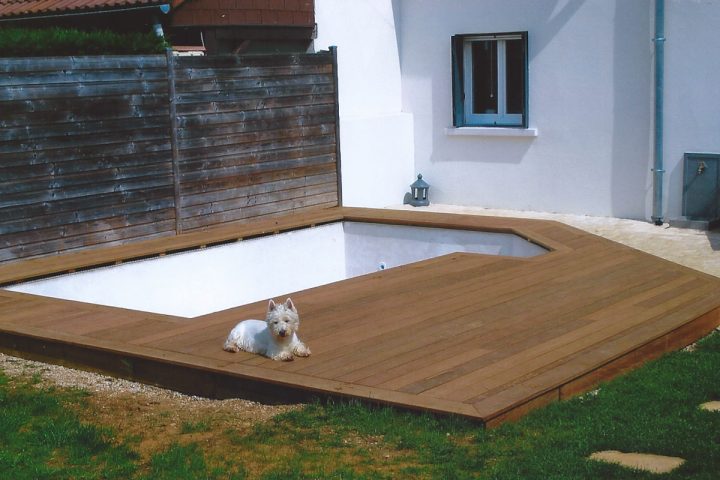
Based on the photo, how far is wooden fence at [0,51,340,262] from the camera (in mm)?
9898

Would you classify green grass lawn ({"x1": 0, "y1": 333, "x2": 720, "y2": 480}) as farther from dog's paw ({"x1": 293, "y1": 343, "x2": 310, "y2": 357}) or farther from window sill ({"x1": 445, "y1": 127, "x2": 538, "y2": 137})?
window sill ({"x1": 445, "y1": 127, "x2": 538, "y2": 137})

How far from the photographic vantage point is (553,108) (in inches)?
537

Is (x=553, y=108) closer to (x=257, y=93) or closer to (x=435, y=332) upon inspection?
(x=257, y=93)

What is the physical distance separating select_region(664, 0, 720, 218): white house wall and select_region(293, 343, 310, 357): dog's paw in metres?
7.28

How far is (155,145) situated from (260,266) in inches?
71.4

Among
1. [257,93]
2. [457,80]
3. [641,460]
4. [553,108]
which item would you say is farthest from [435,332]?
[457,80]

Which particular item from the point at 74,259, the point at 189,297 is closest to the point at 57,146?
the point at 74,259

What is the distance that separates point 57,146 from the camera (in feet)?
33.1

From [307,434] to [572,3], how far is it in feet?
30.2

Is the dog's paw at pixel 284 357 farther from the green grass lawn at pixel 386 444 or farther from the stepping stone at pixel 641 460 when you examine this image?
the stepping stone at pixel 641 460

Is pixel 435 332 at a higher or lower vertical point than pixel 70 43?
lower

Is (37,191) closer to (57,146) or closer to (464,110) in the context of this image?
(57,146)

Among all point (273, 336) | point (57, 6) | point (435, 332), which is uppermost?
point (57, 6)

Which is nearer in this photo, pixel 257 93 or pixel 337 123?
A: pixel 257 93
